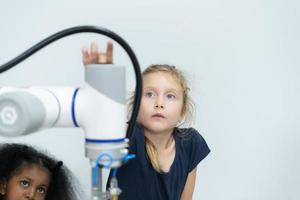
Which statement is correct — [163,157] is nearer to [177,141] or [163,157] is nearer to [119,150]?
[177,141]

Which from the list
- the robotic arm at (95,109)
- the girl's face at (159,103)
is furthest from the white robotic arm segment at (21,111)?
the girl's face at (159,103)

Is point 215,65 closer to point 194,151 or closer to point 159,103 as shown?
point 194,151

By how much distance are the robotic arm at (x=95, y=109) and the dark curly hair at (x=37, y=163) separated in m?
0.54

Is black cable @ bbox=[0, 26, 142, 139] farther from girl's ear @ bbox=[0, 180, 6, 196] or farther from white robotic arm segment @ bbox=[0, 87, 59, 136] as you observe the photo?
girl's ear @ bbox=[0, 180, 6, 196]

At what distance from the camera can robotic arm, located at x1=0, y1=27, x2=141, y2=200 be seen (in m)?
0.50

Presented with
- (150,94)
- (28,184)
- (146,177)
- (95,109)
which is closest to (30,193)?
(28,184)

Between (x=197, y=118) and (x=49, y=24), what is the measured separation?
19.5 inches

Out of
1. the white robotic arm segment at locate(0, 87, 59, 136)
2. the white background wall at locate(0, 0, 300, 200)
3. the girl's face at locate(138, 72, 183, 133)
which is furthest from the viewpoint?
the white background wall at locate(0, 0, 300, 200)

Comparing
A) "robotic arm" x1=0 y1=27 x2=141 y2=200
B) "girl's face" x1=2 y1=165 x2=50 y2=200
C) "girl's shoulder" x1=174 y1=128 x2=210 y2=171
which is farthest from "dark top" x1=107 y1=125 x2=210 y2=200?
"robotic arm" x1=0 y1=27 x2=141 y2=200

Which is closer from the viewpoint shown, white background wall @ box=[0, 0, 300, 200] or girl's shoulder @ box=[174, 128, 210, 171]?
girl's shoulder @ box=[174, 128, 210, 171]

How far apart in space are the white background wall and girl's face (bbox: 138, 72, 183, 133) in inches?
11.1

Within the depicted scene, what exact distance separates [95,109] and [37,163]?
0.56 m

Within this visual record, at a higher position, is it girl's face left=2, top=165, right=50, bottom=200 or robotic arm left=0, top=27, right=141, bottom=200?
robotic arm left=0, top=27, right=141, bottom=200

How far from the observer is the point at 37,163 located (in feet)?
3.34
